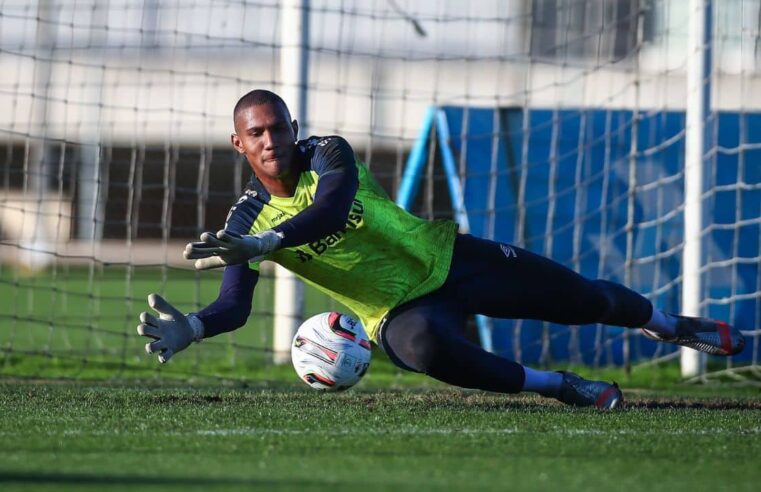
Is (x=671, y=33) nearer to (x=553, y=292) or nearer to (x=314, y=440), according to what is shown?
(x=553, y=292)

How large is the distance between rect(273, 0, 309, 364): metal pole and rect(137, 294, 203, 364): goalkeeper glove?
3.48 m

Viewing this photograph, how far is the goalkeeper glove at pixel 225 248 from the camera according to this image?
4.62m

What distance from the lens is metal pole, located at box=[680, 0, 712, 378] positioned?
8.23 m

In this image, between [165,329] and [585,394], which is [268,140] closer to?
[165,329]

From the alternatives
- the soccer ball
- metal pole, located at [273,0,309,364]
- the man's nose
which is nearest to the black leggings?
the soccer ball

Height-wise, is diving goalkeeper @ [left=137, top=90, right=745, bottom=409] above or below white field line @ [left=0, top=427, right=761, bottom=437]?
above

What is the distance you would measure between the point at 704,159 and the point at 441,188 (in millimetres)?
5698

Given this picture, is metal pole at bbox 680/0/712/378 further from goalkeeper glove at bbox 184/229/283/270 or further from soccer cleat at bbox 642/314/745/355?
goalkeeper glove at bbox 184/229/283/270

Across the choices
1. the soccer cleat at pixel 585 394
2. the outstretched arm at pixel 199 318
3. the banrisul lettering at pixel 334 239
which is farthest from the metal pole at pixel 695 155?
the outstretched arm at pixel 199 318

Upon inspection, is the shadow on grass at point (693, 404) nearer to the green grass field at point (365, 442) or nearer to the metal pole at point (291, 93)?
the green grass field at point (365, 442)

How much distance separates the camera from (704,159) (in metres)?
8.28

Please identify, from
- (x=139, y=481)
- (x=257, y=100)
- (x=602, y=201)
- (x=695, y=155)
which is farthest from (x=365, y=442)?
(x=602, y=201)

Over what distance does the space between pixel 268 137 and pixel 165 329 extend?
945 millimetres

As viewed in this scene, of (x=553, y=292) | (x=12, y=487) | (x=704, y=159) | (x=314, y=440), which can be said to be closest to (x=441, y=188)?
(x=704, y=159)
